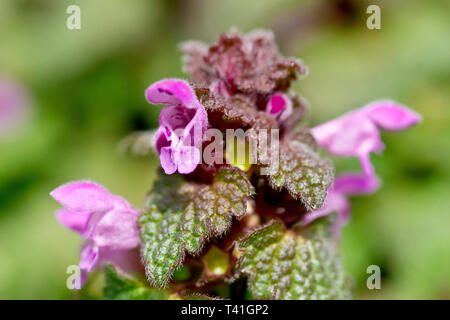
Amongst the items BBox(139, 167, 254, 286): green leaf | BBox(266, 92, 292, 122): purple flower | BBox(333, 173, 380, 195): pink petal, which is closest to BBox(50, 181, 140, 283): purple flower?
BBox(139, 167, 254, 286): green leaf

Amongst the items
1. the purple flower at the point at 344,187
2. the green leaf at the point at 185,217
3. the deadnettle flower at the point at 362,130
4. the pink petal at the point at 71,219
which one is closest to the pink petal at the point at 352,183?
the purple flower at the point at 344,187

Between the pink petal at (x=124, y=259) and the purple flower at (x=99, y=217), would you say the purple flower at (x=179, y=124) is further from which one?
the pink petal at (x=124, y=259)

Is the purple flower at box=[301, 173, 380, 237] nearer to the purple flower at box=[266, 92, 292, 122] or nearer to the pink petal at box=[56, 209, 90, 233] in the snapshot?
the purple flower at box=[266, 92, 292, 122]

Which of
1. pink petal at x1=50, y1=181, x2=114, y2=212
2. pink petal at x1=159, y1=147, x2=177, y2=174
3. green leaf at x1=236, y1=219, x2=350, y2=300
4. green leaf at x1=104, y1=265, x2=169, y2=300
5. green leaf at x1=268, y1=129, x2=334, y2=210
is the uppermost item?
pink petal at x1=159, y1=147, x2=177, y2=174

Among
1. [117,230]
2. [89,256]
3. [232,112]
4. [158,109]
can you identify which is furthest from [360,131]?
[158,109]

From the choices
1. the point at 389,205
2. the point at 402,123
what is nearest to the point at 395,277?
the point at 389,205

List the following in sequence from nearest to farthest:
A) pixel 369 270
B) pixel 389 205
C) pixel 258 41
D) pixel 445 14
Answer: pixel 258 41 → pixel 369 270 → pixel 389 205 → pixel 445 14

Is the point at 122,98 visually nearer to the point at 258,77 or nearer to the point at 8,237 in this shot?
the point at 8,237
